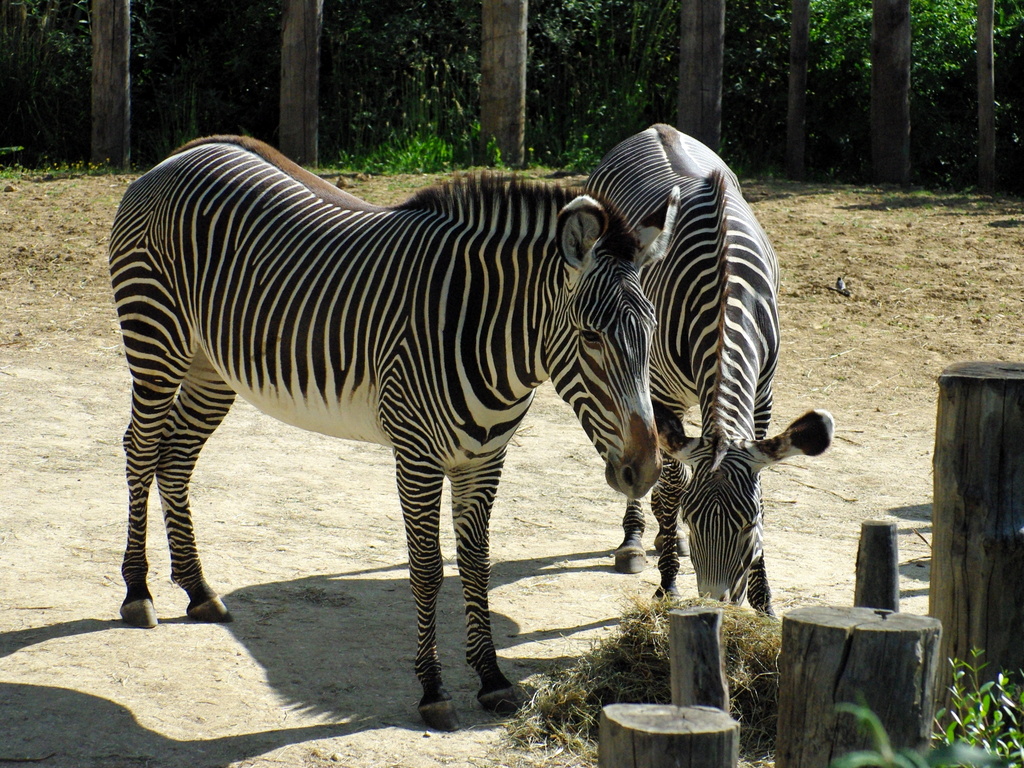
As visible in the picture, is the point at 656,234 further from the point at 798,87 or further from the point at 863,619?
the point at 798,87

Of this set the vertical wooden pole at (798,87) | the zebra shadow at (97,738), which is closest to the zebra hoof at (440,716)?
the zebra shadow at (97,738)

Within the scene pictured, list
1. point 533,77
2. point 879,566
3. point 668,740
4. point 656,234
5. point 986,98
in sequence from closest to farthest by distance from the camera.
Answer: point 668,740 < point 879,566 < point 656,234 < point 986,98 < point 533,77

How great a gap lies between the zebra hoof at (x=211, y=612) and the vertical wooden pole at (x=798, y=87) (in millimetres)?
10843

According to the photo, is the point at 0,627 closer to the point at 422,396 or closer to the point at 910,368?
the point at 422,396

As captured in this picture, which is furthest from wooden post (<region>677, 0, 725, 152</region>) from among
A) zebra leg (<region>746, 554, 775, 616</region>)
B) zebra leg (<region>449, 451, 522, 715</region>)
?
zebra leg (<region>449, 451, 522, 715</region>)

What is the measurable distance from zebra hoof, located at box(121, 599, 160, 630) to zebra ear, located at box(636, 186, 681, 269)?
2.59m

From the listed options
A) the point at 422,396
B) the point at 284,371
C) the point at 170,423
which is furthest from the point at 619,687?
the point at 170,423

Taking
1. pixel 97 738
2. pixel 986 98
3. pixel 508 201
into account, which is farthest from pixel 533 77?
pixel 97 738

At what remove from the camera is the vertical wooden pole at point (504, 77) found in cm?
1230

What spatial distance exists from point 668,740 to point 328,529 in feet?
13.5

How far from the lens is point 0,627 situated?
4.41 m

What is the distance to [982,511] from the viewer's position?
116 inches

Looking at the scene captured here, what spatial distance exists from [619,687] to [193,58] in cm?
1352

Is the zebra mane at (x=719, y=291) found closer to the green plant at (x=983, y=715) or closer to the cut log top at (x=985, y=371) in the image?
the cut log top at (x=985, y=371)
